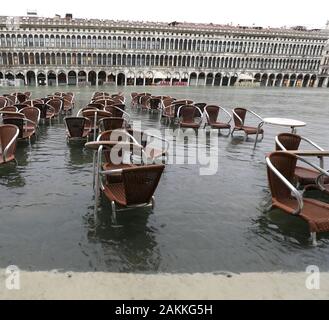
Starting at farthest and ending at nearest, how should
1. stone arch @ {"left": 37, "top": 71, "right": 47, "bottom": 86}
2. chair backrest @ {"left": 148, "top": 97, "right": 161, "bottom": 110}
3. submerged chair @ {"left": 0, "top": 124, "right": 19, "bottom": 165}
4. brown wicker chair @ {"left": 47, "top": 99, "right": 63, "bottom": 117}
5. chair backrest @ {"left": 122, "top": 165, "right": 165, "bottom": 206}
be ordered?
1. stone arch @ {"left": 37, "top": 71, "right": 47, "bottom": 86}
2. chair backrest @ {"left": 148, "top": 97, "right": 161, "bottom": 110}
3. brown wicker chair @ {"left": 47, "top": 99, "right": 63, "bottom": 117}
4. submerged chair @ {"left": 0, "top": 124, "right": 19, "bottom": 165}
5. chair backrest @ {"left": 122, "top": 165, "right": 165, "bottom": 206}

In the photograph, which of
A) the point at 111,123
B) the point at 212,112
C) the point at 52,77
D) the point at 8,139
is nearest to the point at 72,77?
the point at 52,77

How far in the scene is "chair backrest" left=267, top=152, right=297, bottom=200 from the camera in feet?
13.8

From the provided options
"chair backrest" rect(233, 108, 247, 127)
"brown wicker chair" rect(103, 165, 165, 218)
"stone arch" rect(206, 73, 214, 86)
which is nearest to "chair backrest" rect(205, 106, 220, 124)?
"chair backrest" rect(233, 108, 247, 127)

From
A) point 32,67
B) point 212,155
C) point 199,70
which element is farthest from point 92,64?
point 212,155

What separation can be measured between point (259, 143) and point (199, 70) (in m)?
68.8

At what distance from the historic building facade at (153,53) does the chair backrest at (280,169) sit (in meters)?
60.4

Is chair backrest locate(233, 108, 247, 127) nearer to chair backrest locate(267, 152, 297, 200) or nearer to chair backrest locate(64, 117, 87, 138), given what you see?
chair backrest locate(64, 117, 87, 138)

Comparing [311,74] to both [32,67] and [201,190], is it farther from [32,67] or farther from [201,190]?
[201,190]

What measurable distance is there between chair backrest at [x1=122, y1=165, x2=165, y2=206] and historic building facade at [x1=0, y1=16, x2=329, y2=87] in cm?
6083

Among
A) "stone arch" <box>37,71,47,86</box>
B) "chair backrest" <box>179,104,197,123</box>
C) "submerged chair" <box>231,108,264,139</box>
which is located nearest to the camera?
"submerged chair" <box>231,108,264,139</box>

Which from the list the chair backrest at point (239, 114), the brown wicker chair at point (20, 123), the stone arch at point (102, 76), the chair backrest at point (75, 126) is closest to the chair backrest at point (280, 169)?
the chair backrest at point (75, 126)

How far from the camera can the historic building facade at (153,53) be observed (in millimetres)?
63031

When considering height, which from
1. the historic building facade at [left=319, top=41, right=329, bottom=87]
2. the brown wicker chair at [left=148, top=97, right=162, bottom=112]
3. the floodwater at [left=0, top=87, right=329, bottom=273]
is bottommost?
the historic building facade at [left=319, top=41, right=329, bottom=87]

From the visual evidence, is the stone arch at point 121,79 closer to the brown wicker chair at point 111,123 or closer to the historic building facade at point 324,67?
the historic building facade at point 324,67
